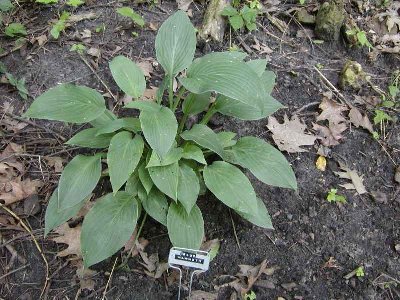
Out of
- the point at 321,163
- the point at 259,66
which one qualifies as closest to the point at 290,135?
the point at 321,163

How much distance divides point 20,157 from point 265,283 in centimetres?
189

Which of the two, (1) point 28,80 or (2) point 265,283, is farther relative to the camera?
(1) point 28,80

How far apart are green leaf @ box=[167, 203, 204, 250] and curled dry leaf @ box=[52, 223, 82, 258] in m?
0.61

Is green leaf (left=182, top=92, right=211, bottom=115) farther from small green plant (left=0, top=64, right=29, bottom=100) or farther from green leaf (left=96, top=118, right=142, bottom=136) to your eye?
small green plant (left=0, top=64, right=29, bottom=100)

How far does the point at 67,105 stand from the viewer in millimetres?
2549

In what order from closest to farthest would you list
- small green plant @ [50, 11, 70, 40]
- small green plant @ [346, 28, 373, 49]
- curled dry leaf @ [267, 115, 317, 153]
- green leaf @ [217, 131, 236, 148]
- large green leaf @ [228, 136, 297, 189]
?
large green leaf @ [228, 136, 297, 189] < green leaf @ [217, 131, 236, 148] < curled dry leaf @ [267, 115, 317, 153] < small green plant @ [50, 11, 70, 40] < small green plant @ [346, 28, 373, 49]

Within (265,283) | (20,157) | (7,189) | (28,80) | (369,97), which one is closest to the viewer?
(265,283)

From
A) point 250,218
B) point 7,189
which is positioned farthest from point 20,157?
point 250,218

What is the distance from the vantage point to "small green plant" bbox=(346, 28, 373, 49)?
380cm

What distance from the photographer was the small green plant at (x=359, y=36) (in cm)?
380

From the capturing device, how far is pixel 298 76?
3678 millimetres

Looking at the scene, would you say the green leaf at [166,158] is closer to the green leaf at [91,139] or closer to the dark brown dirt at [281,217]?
the green leaf at [91,139]

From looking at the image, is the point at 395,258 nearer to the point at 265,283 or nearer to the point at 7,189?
the point at 265,283

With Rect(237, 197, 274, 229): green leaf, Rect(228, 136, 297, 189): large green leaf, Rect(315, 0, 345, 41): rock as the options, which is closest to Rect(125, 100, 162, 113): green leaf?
Rect(228, 136, 297, 189): large green leaf
